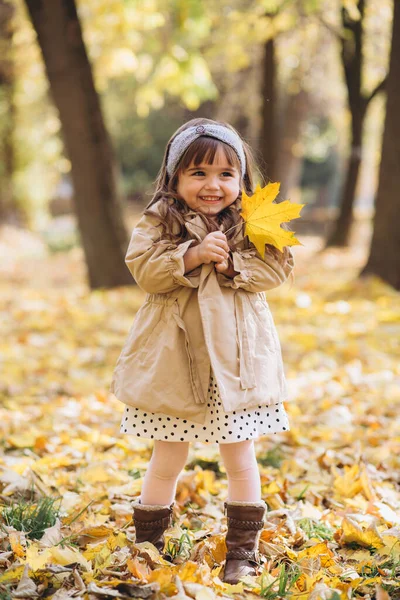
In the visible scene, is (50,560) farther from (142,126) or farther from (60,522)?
(142,126)

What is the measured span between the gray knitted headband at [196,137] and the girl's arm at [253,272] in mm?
342

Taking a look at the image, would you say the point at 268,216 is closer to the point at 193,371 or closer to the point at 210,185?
the point at 210,185

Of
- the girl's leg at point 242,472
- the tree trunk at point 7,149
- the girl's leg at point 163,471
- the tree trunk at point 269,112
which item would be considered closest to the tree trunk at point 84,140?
the tree trunk at point 269,112

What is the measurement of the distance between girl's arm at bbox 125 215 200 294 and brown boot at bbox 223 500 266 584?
782 mm

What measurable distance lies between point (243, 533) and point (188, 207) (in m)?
1.14

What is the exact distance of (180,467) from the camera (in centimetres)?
240

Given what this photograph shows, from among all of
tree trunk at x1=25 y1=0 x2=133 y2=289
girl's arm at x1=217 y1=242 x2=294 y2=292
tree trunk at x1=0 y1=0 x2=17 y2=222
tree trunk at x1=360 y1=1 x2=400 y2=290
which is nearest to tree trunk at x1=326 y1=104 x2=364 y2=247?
tree trunk at x1=360 y1=1 x2=400 y2=290

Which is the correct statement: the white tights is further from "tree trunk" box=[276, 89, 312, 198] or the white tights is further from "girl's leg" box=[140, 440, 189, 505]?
"tree trunk" box=[276, 89, 312, 198]

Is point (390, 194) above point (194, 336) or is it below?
above

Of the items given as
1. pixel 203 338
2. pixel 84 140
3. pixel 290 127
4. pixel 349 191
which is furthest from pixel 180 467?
pixel 290 127

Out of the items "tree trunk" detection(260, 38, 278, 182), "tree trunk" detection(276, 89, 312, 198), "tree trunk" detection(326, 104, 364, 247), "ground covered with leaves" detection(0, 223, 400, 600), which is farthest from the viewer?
"tree trunk" detection(276, 89, 312, 198)

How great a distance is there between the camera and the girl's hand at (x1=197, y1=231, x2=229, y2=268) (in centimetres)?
217

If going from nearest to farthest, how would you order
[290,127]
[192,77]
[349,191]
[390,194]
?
1. [390,194]
2. [192,77]
3. [349,191]
4. [290,127]

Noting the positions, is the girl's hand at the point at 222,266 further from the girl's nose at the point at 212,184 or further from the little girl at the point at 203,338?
the girl's nose at the point at 212,184
